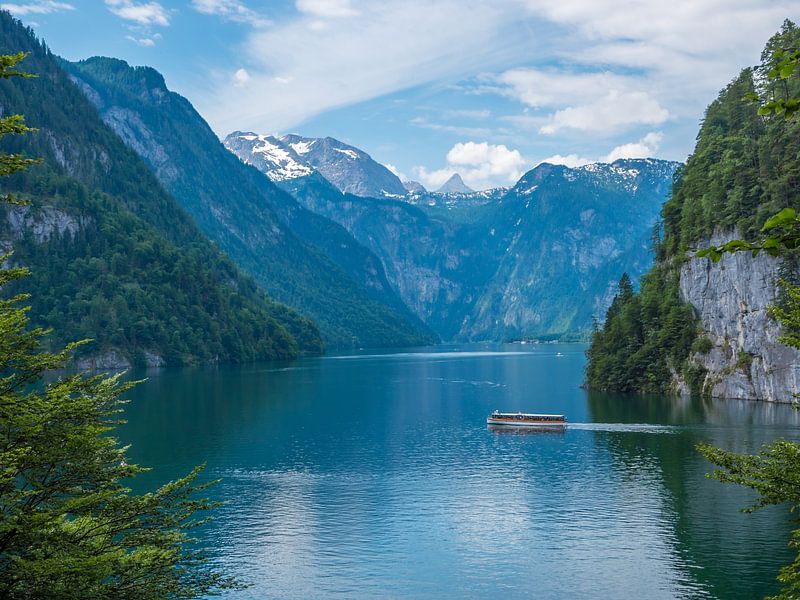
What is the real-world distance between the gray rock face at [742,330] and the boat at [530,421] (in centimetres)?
4119

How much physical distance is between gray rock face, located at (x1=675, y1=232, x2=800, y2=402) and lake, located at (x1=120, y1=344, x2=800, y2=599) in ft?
20.9

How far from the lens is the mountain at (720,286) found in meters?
143

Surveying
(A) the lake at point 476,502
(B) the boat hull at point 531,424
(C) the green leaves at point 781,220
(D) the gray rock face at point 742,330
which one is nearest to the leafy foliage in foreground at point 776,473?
(C) the green leaves at point 781,220

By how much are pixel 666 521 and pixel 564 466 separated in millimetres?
28369

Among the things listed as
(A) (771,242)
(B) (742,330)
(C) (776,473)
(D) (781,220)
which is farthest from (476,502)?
(B) (742,330)

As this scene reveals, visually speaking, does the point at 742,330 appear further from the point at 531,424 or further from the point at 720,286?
the point at 531,424

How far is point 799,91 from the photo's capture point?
467 ft

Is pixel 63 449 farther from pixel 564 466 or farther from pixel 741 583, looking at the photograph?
pixel 564 466

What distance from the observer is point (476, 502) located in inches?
3199

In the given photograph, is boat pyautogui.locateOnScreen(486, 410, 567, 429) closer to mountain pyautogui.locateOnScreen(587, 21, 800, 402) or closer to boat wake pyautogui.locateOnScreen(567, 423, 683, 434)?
boat wake pyautogui.locateOnScreen(567, 423, 683, 434)

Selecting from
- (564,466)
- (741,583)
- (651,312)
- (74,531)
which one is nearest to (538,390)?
(651,312)

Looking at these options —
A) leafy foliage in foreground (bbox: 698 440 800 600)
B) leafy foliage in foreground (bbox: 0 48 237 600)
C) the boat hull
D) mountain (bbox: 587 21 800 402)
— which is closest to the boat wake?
the boat hull

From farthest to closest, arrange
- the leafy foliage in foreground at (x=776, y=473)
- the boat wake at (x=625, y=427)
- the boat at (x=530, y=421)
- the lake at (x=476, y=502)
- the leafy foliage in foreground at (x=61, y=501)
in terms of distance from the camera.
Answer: the boat at (x=530, y=421) → the boat wake at (x=625, y=427) → the lake at (x=476, y=502) → the leafy foliage in foreground at (x=776, y=473) → the leafy foliage in foreground at (x=61, y=501)

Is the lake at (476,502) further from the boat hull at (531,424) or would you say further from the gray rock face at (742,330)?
the gray rock face at (742,330)
